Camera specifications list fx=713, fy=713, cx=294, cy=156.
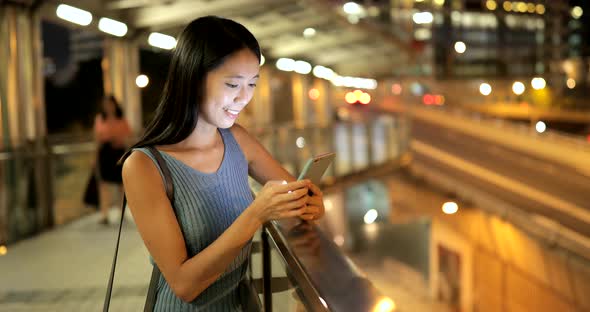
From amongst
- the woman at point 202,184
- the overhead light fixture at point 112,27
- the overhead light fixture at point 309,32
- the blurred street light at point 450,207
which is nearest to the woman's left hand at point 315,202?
the woman at point 202,184

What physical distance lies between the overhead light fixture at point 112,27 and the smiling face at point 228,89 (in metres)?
9.26

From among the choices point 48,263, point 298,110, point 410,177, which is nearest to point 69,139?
point 48,263

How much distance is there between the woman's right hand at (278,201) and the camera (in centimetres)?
194

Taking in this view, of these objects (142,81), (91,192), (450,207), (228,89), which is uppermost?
(142,81)

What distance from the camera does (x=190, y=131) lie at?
211cm

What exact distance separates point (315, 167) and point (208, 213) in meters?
0.35

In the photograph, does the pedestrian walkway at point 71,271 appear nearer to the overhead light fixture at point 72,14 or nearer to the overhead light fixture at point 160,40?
the overhead light fixture at point 72,14

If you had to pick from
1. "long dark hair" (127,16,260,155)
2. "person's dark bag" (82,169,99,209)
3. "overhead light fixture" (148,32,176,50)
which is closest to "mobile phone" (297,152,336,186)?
"long dark hair" (127,16,260,155)

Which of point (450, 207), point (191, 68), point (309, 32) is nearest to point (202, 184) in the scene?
point (191, 68)

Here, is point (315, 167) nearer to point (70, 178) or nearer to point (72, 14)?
point (72, 14)

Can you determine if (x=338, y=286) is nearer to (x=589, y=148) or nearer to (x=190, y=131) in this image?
(x=190, y=131)

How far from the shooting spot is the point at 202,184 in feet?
6.83

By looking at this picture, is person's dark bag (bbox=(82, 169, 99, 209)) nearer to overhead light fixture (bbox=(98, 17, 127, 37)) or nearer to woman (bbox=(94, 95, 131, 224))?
woman (bbox=(94, 95, 131, 224))

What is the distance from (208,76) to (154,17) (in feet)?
34.1
